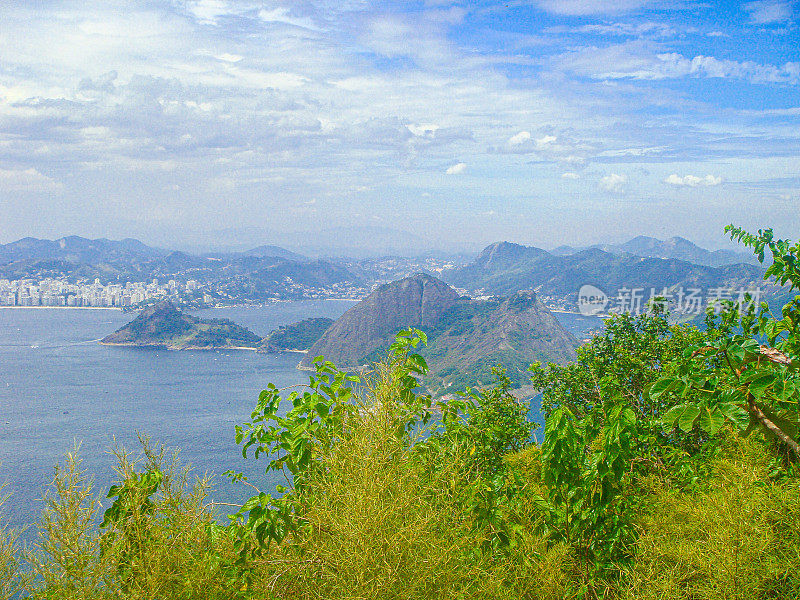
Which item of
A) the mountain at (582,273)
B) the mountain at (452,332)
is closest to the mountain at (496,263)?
the mountain at (582,273)

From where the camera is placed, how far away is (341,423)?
2.09m

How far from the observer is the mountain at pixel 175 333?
68.9 m

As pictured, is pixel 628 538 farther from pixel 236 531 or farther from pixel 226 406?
pixel 226 406

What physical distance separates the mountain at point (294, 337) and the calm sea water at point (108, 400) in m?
2.57

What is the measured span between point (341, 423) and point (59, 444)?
37.7 metres

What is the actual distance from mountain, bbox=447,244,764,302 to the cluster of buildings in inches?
2439

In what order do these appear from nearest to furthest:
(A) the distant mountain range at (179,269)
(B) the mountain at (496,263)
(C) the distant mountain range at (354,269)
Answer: (C) the distant mountain range at (354,269) → (A) the distant mountain range at (179,269) → (B) the mountain at (496,263)

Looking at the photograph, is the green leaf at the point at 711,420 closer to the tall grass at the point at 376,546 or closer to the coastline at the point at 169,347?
the tall grass at the point at 376,546

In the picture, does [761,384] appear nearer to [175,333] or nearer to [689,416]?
[689,416]

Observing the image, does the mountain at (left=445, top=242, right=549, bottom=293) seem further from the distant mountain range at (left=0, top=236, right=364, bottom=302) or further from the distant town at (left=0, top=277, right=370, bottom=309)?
the distant mountain range at (left=0, top=236, right=364, bottom=302)

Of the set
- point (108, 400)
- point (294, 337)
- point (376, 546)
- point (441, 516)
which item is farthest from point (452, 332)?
point (376, 546)

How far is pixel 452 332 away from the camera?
68.4 metres

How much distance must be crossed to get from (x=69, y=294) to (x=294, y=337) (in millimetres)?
56342

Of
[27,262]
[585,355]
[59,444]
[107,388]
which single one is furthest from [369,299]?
[27,262]
